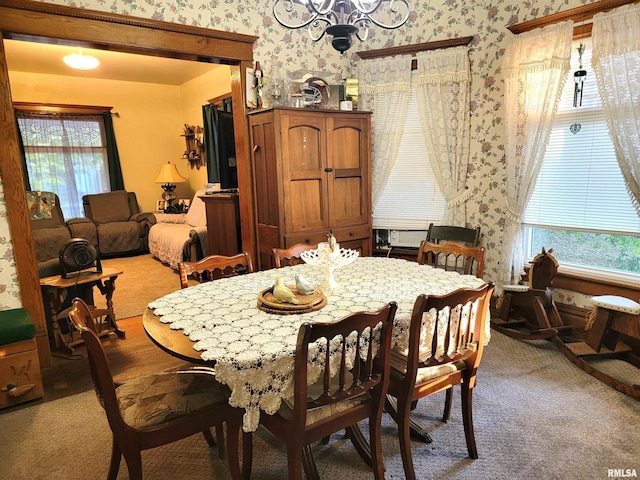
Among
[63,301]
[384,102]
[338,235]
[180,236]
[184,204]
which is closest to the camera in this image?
[63,301]

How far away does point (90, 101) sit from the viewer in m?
6.82

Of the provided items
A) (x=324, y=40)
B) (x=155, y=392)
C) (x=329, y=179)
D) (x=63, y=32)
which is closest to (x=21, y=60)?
(x=63, y=32)

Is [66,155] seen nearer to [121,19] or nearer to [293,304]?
[121,19]

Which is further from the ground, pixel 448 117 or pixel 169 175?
pixel 448 117

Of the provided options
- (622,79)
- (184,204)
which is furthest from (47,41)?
(184,204)

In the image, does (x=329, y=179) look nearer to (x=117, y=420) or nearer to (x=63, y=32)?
(x=63, y=32)

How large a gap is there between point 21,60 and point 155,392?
233 inches

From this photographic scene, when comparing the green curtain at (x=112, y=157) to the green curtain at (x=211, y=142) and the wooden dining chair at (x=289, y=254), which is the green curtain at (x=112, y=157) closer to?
the green curtain at (x=211, y=142)

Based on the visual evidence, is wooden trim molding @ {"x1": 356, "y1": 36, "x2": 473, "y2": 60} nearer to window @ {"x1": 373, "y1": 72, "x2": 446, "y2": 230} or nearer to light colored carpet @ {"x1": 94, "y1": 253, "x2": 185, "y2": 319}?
window @ {"x1": 373, "y1": 72, "x2": 446, "y2": 230}

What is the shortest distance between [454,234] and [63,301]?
11.0ft

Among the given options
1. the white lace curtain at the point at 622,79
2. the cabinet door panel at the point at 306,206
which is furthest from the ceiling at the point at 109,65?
the white lace curtain at the point at 622,79

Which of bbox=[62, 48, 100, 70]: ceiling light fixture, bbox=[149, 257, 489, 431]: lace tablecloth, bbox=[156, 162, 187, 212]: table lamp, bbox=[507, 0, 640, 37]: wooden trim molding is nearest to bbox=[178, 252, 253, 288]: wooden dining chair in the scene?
bbox=[149, 257, 489, 431]: lace tablecloth

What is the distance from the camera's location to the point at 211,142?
639 cm

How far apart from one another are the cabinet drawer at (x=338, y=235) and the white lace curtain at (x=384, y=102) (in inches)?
18.2
